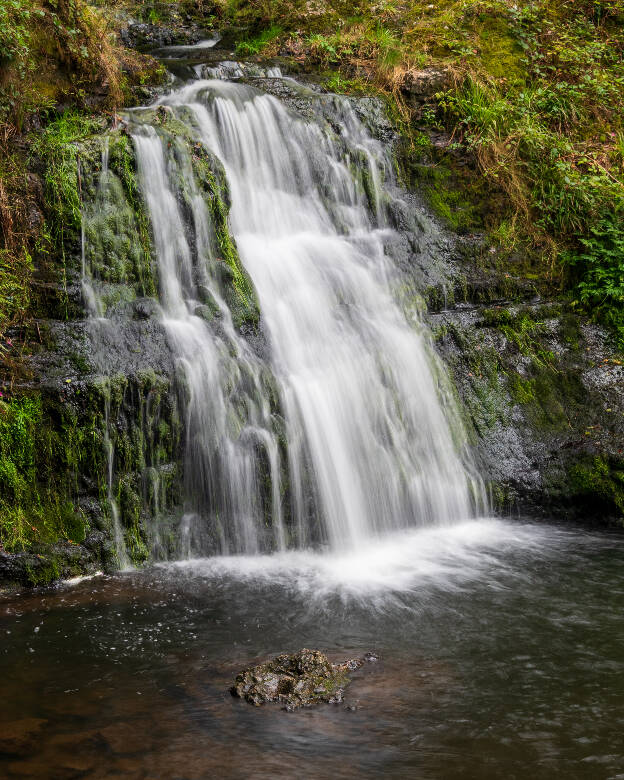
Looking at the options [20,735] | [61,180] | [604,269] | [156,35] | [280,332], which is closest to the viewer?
[20,735]

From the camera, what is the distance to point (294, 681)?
3445mm

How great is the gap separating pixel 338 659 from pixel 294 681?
449 mm

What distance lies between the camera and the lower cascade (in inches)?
227

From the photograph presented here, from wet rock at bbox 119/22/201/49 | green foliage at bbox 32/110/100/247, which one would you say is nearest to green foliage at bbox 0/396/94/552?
green foliage at bbox 32/110/100/247

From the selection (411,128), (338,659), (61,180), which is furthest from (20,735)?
(411,128)

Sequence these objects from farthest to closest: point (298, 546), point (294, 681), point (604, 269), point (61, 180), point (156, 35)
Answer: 1. point (156, 35)
2. point (604, 269)
3. point (61, 180)
4. point (298, 546)
5. point (294, 681)

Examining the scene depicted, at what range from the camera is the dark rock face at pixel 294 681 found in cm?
334

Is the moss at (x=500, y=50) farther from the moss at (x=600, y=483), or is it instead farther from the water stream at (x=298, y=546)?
the moss at (x=600, y=483)

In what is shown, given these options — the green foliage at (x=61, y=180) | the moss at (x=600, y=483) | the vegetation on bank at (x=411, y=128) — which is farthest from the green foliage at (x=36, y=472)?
the moss at (x=600, y=483)

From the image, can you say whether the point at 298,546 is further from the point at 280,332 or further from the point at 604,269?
the point at 604,269

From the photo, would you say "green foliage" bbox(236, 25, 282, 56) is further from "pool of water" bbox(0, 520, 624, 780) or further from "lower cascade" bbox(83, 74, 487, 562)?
"pool of water" bbox(0, 520, 624, 780)

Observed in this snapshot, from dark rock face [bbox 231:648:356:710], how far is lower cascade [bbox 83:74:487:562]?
2.07 meters

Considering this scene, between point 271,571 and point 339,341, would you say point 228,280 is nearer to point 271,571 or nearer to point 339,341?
point 339,341

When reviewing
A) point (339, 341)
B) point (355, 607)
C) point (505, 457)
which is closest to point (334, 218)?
point (339, 341)
